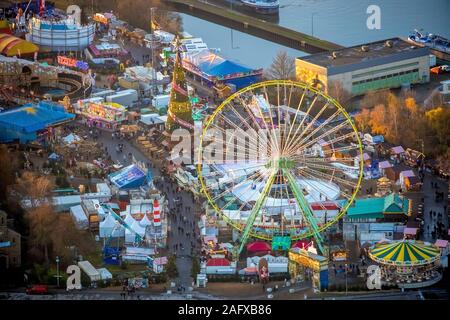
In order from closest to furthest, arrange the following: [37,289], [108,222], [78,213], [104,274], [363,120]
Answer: [37,289]
[104,274]
[108,222]
[78,213]
[363,120]

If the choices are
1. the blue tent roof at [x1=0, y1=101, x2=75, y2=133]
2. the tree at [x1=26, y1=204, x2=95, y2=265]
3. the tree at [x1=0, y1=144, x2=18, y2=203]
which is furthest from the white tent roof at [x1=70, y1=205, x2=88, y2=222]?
the blue tent roof at [x1=0, y1=101, x2=75, y2=133]

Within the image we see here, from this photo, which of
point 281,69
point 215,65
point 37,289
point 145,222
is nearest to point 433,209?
point 145,222

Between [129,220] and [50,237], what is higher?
[129,220]

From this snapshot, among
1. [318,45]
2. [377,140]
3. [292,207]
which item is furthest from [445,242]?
[318,45]

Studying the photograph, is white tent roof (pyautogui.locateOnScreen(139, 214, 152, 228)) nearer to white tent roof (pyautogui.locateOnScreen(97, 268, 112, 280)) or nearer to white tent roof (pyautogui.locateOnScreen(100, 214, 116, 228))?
white tent roof (pyautogui.locateOnScreen(100, 214, 116, 228))

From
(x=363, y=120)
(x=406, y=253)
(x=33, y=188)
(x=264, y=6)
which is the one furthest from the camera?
(x=264, y=6)

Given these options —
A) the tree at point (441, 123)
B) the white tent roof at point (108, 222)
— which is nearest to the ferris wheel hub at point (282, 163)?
the white tent roof at point (108, 222)

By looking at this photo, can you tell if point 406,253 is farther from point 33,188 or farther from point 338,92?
point 338,92
